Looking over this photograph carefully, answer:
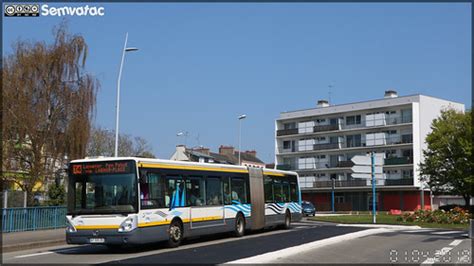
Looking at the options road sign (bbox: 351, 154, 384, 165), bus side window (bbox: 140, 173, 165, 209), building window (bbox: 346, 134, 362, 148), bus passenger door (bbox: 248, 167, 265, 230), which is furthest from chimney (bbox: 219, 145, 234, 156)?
bus side window (bbox: 140, 173, 165, 209)

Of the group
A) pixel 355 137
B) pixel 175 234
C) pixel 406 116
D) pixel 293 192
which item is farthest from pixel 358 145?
pixel 175 234

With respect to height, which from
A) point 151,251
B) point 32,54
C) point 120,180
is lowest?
point 151,251

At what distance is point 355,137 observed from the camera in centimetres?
8269

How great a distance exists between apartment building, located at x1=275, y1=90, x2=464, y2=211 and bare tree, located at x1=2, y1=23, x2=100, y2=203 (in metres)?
48.3

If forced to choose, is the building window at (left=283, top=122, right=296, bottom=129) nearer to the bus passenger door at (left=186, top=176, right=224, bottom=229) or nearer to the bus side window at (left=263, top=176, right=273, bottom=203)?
the bus side window at (left=263, top=176, right=273, bottom=203)

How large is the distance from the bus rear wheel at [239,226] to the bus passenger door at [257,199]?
84 centimetres

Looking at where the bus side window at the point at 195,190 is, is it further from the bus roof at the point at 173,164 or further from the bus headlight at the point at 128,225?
the bus headlight at the point at 128,225

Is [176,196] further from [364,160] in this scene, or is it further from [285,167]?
[285,167]

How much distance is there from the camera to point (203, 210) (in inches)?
809

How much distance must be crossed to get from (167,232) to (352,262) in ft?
21.1

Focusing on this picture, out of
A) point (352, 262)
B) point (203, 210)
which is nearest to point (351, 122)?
point (203, 210)

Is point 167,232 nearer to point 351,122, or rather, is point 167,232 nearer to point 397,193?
point 397,193

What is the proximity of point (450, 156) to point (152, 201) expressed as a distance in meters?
52.2

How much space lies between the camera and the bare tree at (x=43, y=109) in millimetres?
29609
